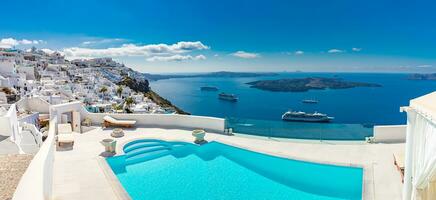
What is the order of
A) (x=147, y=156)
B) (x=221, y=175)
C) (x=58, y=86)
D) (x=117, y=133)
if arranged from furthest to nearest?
(x=58, y=86) < (x=117, y=133) < (x=147, y=156) < (x=221, y=175)

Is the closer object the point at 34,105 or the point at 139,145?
the point at 139,145

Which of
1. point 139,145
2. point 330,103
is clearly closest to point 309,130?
point 139,145

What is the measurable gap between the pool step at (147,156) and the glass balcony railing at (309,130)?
3384 mm

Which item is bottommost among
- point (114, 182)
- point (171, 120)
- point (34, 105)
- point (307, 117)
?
point (307, 117)

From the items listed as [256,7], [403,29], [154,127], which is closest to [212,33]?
[256,7]

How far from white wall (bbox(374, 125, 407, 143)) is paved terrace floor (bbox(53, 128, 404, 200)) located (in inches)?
16.2

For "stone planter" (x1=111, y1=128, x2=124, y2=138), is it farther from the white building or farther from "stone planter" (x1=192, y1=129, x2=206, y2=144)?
the white building

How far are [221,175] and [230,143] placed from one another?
227 cm

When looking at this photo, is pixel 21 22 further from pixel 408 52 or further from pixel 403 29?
pixel 408 52

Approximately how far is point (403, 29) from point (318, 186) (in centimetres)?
5012

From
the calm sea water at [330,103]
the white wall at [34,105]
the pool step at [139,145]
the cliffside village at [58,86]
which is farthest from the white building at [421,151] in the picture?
the calm sea water at [330,103]

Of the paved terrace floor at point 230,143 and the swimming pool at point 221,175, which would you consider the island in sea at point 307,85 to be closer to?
the paved terrace floor at point 230,143

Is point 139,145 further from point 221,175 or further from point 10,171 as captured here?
point 10,171

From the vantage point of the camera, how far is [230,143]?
1074cm
